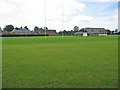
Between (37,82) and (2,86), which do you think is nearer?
(2,86)

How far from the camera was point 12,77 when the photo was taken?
355 cm

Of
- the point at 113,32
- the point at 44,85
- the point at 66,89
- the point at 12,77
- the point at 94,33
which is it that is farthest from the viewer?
the point at 113,32

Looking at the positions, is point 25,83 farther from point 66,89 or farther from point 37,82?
point 66,89

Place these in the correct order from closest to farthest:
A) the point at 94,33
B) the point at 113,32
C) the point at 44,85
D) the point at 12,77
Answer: the point at 44,85
the point at 12,77
the point at 94,33
the point at 113,32

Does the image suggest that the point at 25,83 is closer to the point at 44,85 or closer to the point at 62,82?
the point at 44,85

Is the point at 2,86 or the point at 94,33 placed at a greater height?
the point at 94,33

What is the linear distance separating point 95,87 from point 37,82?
1.26 meters

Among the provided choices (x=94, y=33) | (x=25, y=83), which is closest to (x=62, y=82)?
(x=25, y=83)

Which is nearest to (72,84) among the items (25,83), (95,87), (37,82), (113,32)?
(95,87)

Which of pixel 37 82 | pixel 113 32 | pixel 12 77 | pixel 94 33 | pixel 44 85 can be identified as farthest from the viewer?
pixel 113 32

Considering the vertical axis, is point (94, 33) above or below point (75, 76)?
above

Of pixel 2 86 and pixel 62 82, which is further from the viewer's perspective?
pixel 62 82

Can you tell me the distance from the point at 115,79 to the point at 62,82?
126 cm

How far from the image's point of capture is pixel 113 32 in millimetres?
79250
